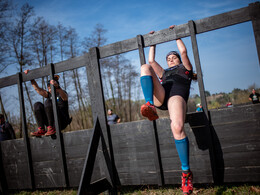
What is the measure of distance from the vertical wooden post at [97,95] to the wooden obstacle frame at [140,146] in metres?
0.01

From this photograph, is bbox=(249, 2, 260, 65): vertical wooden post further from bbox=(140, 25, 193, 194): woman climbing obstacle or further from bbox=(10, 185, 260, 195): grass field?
bbox=(10, 185, 260, 195): grass field

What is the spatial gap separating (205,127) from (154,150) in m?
0.74

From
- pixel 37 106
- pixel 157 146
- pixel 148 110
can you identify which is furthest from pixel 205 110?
pixel 37 106

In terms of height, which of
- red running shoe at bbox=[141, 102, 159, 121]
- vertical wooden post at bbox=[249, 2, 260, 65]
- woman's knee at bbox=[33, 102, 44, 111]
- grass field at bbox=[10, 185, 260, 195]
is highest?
vertical wooden post at bbox=[249, 2, 260, 65]

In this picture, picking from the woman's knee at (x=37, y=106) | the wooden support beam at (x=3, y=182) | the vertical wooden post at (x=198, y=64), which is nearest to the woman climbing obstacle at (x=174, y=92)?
the vertical wooden post at (x=198, y=64)

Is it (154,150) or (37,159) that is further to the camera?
(37,159)

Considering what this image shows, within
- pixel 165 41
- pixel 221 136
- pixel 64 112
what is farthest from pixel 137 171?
pixel 165 41

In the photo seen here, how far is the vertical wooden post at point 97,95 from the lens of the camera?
9.77ft

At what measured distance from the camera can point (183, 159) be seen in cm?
205

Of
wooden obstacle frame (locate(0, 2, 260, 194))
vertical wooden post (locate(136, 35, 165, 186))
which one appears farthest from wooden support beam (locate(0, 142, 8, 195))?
vertical wooden post (locate(136, 35, 165, 186))

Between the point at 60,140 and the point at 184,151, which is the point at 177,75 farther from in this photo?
the point at 60,140

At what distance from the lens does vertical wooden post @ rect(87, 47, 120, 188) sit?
2.98 m

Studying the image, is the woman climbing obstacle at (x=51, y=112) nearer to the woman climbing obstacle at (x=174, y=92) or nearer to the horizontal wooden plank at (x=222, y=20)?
the woman climbing obstacle at (x=174, y=92)

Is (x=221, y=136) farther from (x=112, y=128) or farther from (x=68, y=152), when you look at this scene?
(x=68, y=152)
